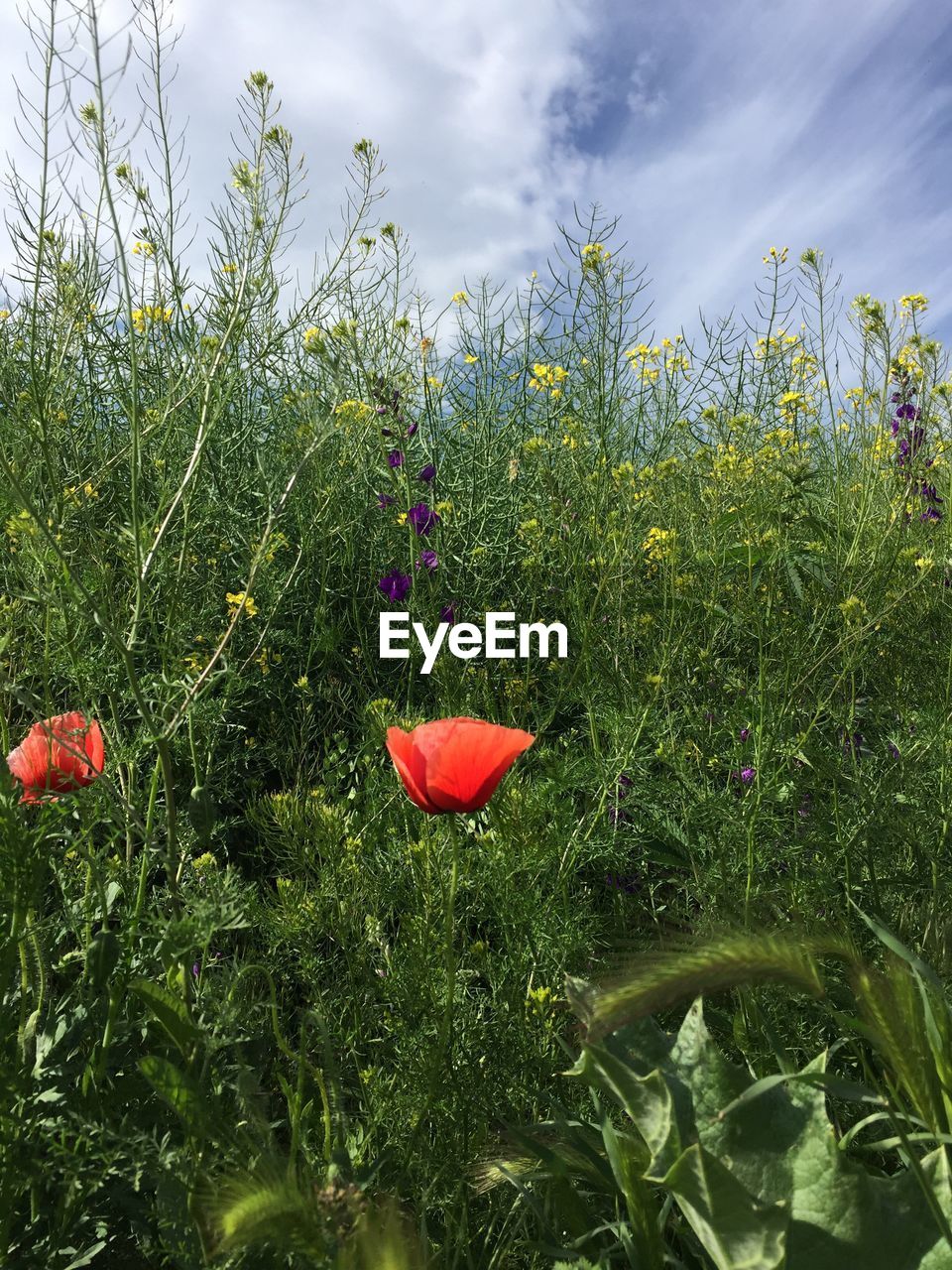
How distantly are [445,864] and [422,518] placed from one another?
1283 millimetres

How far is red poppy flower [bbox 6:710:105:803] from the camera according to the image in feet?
4.11

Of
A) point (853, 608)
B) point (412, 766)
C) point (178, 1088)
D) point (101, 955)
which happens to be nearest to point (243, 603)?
point (412, 766)

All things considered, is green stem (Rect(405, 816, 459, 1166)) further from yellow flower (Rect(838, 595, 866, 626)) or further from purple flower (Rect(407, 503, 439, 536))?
purple flower (Rect(407, 503, 439, 536))

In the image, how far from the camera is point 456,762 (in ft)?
3.94

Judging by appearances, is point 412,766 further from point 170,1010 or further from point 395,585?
point 395,585

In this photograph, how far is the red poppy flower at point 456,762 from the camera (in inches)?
47.5

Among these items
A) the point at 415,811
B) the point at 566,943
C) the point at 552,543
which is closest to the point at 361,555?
the point at 552,543

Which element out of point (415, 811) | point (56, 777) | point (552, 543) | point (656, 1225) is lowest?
point (656, 1225)

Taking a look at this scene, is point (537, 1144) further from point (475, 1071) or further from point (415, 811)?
point (415, 811)

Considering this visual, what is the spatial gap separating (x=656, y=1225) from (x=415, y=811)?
1.05 m

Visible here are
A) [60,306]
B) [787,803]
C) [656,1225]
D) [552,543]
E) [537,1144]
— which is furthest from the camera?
[552,543]

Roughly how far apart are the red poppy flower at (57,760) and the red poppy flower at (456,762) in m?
0.41

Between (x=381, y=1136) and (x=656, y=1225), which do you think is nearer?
(x=656, y=1225)

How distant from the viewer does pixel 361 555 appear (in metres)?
3.43
